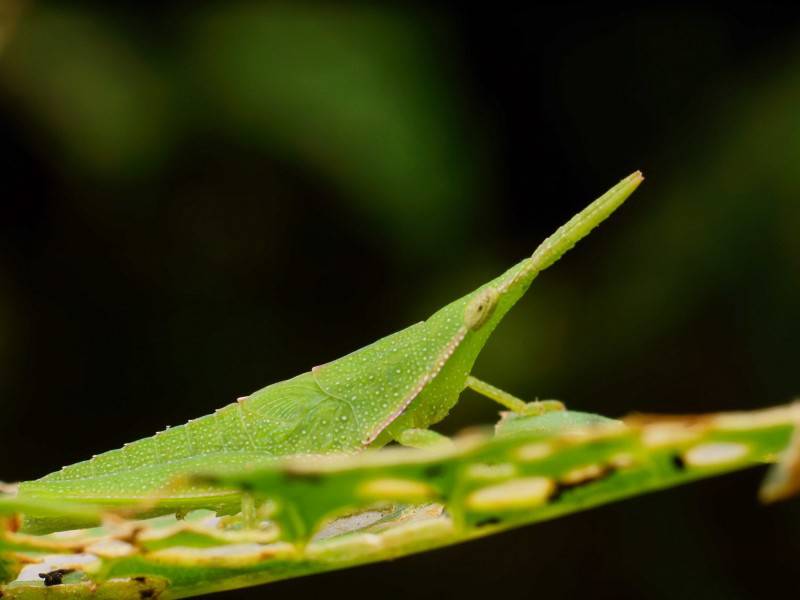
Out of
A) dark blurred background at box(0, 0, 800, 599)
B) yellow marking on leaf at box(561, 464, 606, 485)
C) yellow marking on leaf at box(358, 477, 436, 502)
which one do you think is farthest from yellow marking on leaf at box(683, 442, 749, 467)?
dark blurred background at box(0, 0, 800, 599)

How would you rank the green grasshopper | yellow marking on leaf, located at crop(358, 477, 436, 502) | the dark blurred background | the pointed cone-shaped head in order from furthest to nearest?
the dark blurred background < the pointed cone-shaped head < the green grasshopper < yellow marking on leaf, located at crop(358, 477, 436, 502)

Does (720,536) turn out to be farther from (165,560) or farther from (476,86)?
(165,560)

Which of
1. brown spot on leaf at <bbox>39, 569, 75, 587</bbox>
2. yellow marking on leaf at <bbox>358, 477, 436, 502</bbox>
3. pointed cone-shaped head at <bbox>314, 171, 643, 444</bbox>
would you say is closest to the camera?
yellow marking on leaf at <bbox>358, 477, 436, 502</bbox>

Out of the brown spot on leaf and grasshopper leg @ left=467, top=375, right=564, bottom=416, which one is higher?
grasshopper leg @ left=467, top=375, right=564, bottom=416

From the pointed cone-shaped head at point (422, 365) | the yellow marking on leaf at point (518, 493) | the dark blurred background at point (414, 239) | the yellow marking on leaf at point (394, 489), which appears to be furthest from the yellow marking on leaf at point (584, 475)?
the dark blurred background at point (414, 239)

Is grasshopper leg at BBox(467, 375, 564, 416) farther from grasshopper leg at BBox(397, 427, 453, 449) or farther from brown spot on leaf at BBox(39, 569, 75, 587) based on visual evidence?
brown spot on leaf at BBox(39, 569, 75, 587)

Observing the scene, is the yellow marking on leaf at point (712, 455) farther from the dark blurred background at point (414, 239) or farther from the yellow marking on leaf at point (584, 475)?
the dark blurred background at point (414, 239)

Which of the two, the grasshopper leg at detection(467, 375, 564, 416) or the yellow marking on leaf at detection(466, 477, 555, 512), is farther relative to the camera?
the grasshopper leg at detection(467, 375, 564, 416)

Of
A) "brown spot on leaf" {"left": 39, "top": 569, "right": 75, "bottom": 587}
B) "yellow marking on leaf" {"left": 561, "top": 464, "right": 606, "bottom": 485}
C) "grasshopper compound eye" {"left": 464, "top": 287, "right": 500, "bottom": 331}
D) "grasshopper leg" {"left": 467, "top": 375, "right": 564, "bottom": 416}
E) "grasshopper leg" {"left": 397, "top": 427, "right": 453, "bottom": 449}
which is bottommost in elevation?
"yellow marking on leaf" {"left": 561, "top": 464, "right": 606, "bottom": 485}

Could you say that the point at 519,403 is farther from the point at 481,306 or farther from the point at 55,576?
the point at 55,576
